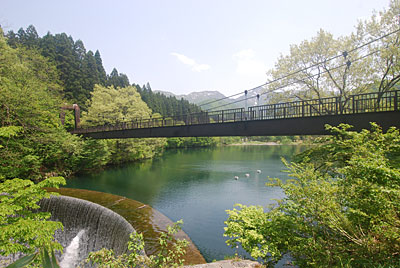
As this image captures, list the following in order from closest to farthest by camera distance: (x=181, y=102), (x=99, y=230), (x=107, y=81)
Result: 1. (x=99, y=230)
2. (x=107, y=81)
3. (x=181, y=102)

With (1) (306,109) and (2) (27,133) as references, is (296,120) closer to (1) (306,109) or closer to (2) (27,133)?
(1) (306,109)

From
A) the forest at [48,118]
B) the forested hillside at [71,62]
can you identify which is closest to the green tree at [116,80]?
the forested hillside at [71,62]

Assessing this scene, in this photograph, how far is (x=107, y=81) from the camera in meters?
46.8

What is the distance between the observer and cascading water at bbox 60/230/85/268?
7.10m

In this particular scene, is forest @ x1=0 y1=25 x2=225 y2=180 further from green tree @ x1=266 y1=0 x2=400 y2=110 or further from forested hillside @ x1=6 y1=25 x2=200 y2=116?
green tree @ x1=266 y1=0 x2=400 y2=110

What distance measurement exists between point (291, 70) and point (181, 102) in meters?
52.6

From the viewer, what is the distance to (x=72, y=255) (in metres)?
7.45

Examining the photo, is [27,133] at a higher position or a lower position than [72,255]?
higher

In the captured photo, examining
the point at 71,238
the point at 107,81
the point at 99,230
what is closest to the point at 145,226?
the point at 99,230

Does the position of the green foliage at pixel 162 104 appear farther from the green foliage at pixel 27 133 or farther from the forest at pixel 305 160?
the green foliage at pixel 27 133

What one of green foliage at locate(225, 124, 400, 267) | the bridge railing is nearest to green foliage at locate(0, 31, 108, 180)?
the bridge railing

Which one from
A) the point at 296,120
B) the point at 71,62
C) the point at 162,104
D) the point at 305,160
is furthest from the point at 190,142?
the point at 305,160

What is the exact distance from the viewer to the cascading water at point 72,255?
7.10 metres

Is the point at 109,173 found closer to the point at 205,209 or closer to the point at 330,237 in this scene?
the point at 205,209
